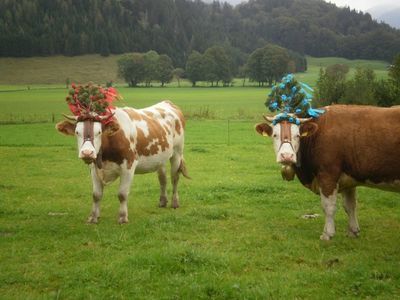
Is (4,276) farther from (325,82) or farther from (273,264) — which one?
(325,82)

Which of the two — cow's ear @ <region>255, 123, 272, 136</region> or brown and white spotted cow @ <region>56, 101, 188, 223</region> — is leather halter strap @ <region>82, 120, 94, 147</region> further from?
cow's ear @ <region>255, 123, 272, 136</region>

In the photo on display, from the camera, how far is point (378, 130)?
838 centimetres

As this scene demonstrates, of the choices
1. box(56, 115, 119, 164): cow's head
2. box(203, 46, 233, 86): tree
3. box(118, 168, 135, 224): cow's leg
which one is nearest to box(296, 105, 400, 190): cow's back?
box(118, 168, 135, 224): cow's leg

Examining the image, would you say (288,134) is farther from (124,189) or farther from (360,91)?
(360,91)

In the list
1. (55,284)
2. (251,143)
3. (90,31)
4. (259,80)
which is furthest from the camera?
(90,31)

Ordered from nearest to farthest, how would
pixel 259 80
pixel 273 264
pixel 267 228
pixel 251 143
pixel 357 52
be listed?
pixel 273 264 < pixel 267 228 < pixel 251 143 < pixel 259 80 < pixel 357 52

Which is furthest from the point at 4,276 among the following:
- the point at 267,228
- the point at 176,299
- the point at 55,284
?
the point at 267,228

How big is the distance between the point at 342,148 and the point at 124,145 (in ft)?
14.8

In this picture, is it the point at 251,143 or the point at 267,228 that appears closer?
the point at 267,228

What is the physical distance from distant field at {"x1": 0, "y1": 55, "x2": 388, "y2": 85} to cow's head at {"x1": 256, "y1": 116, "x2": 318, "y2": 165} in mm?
93485

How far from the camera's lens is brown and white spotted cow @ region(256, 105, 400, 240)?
8.27m

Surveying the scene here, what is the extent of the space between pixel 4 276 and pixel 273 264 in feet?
14.0

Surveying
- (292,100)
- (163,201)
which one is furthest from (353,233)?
(163,201)

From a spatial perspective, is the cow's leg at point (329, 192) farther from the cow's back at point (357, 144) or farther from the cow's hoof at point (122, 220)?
the cow's hoof at point (122, 220)
